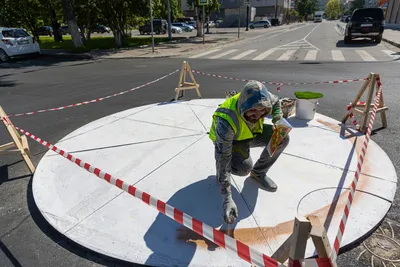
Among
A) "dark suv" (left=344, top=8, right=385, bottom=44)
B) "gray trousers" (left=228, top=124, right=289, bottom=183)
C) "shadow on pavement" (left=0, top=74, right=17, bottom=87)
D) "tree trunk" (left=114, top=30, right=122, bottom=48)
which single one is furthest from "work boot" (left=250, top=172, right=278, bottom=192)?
"tree trunk" (left=114, top=30, right=122, bottom=48)

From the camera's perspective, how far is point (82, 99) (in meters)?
7.64

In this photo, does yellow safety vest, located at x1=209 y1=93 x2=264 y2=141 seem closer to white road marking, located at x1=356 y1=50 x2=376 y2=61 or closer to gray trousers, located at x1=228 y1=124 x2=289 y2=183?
gray trousers, located at x1=228 y1=124 x2=289 y2=183

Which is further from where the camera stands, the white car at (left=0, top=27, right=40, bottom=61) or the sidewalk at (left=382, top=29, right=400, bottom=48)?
the sidewalk at (left=382, top=29, right=400, bottom=48)

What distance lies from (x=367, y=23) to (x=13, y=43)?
21.3 m

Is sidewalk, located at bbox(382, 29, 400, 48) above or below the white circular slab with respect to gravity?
above

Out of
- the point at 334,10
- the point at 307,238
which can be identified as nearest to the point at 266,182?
the point at 307,238

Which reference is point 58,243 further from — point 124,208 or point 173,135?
point 173,135

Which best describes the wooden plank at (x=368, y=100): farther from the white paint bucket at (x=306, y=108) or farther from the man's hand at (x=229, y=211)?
the man's hand at (x=229, y=211)

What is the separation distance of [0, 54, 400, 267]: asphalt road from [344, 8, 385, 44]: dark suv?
7.48 metres

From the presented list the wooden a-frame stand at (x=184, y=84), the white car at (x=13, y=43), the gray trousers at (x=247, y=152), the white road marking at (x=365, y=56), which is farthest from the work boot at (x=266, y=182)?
the white car at (x=13, y=43)

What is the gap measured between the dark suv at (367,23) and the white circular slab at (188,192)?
15739mm

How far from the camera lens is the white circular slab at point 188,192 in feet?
8.58

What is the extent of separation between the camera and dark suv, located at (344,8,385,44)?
55.2 feet

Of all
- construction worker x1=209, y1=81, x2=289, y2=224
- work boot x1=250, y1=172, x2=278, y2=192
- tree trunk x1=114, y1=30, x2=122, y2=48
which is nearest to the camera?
construction worker x1=209, y1=81, x2=289, y2=224
